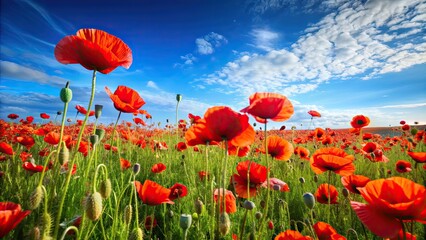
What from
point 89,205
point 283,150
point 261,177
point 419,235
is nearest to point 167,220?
point 261,177

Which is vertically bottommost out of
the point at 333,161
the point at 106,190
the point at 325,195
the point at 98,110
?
the point at 325,195

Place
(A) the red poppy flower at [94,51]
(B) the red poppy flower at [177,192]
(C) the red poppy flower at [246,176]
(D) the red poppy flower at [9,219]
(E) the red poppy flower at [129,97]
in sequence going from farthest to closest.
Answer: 1. (B) the red poppy flower at [177,192]
2. (C) the red poppy flower at [246,176]
3. (E) the red poppy flower at [129,97]
4. (A) the red poppy flower at [94,51]
5. (D) the red poppy flower at [9,219]

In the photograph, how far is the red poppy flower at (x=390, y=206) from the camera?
93cm

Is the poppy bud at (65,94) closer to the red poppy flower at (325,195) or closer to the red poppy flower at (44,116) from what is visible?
the red poppy flower at (325,195)

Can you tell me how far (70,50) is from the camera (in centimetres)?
124

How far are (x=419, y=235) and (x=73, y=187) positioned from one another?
279 centimetres

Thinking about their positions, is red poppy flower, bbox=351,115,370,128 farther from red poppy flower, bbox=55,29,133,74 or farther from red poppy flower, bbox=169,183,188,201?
red poppy flower, bbox=55,29,133,74

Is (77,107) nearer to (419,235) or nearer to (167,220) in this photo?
(167,220)

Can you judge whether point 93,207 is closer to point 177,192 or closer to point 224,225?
point 224,225

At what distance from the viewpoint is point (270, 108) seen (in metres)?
1.26

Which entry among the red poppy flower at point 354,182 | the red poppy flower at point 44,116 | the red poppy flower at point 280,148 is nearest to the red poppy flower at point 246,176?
the red poppy flower at point 280,148

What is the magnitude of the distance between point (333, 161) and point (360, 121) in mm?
2552

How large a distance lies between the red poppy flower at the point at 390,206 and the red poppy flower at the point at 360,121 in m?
3.22

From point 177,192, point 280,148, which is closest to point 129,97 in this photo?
point 177,192
